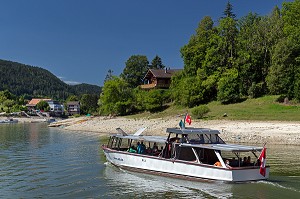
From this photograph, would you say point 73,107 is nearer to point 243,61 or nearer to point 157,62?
point 157,62

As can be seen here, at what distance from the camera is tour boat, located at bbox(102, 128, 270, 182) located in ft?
67.1

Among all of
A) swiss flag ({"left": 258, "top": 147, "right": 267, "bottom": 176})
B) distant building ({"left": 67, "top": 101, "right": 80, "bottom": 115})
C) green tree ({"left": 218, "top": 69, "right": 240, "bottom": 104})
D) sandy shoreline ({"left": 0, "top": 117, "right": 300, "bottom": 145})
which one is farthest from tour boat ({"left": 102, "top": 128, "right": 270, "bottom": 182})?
distant building ({"left": 67, "top": 101, "right": 80, "bottom": 115})

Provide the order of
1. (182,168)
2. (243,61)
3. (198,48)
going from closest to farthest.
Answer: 1. (182,168)
2. (243,61)
3. (198,48)

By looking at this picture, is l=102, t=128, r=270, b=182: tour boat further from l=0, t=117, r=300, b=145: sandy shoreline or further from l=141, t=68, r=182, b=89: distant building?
l=141, t=68, r=182, b=89: distant building

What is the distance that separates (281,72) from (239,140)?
71.9 ft

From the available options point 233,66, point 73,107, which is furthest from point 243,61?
point 73,107

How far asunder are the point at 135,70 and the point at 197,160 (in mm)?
91708

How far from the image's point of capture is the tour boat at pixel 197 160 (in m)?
20.4

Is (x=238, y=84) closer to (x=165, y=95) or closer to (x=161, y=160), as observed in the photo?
(x=165, y=95)

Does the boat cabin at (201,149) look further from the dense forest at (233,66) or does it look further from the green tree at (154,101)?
the green tree at (154,101)

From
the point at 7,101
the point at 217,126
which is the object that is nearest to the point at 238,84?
the point at 217,126

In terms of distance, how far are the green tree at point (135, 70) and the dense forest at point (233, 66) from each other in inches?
983

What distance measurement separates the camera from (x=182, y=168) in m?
22.2

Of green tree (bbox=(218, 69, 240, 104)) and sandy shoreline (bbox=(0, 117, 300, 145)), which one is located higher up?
green tree (bbox=(218, 69, 240, 104))
